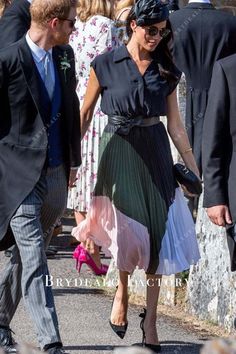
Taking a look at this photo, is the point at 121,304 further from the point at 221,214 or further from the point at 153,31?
the point at 153,31

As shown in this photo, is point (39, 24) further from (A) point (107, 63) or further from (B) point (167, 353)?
(B) point (167, 353)

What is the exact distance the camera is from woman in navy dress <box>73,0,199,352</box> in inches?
236

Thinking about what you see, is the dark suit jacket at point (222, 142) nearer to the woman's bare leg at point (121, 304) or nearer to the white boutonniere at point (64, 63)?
the white boutonniere at point (64, 63)

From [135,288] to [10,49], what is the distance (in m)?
2.39

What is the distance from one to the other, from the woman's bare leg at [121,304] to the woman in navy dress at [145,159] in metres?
0.08

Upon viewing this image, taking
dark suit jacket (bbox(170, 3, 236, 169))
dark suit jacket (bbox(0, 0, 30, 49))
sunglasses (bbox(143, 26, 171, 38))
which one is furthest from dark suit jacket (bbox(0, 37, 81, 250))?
dark suit jacket (bbox(170, 3, 236, 169))

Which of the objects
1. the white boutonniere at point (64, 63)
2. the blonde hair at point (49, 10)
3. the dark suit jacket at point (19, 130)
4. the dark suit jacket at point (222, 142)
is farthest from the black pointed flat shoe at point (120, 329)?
the blonde hair at point (49, 10)

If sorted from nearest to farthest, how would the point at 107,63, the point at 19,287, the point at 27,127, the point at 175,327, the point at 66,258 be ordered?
the point at 27,127, the point at 19,287, the point at 107,63, the point at 175,327, the point at 66,258

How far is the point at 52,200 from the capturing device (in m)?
5.55

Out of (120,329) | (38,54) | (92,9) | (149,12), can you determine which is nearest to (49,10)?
(38,54)

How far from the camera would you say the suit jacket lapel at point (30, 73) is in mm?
5305

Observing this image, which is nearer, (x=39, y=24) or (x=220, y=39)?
(x=39, y=24)

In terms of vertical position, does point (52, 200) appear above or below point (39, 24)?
below

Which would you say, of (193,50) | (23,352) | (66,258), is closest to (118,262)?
(66,258)
